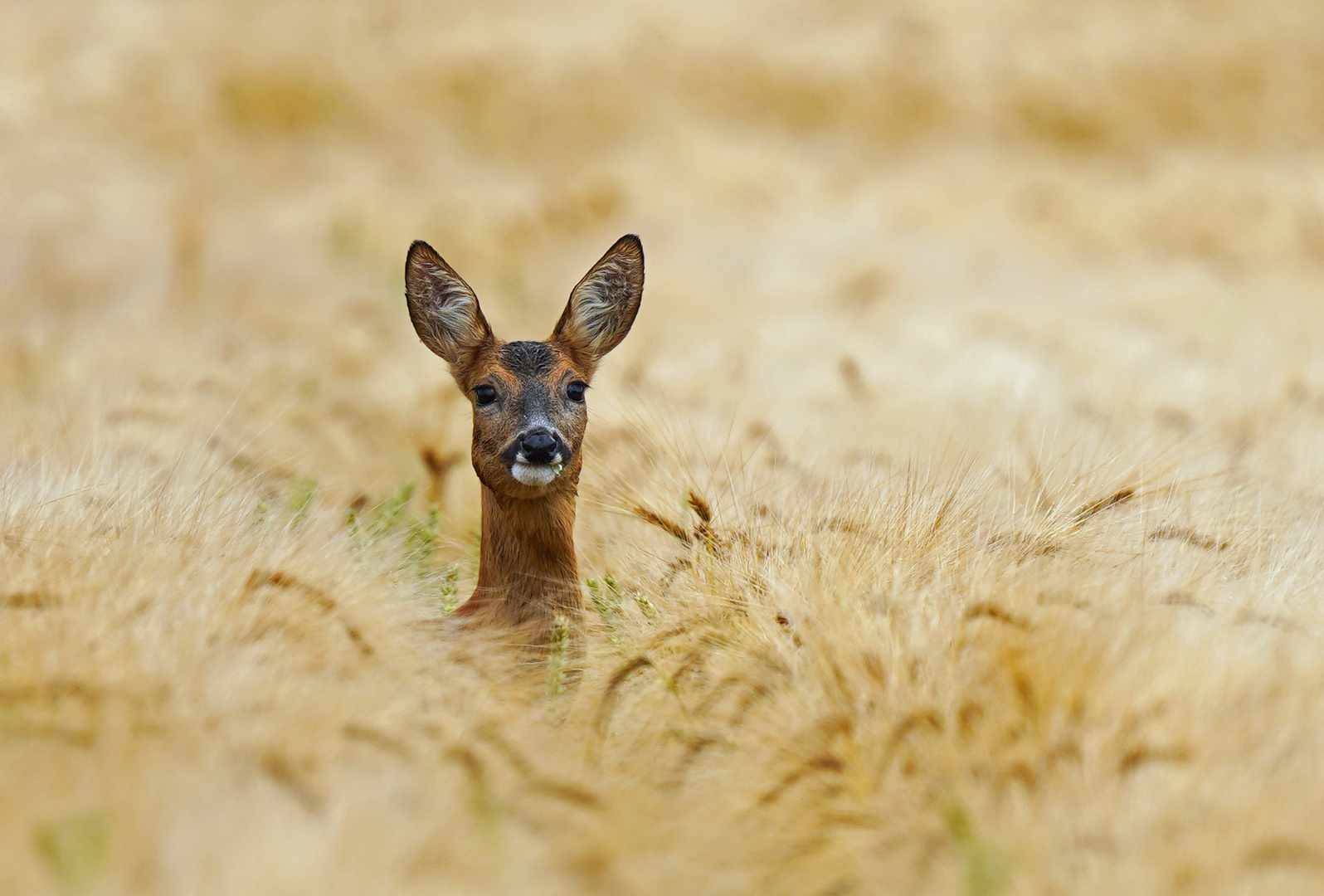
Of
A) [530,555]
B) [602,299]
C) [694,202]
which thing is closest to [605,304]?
[602,299]

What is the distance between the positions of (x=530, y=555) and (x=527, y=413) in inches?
16.9

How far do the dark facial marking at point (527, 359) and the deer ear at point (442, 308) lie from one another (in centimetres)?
14

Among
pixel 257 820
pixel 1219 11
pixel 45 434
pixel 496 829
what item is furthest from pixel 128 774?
pixel 1219 11

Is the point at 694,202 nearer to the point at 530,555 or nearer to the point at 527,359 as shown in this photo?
the point at 527,359

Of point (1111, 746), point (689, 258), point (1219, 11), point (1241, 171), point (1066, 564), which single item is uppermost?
point (1219, 11)

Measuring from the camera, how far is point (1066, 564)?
3168 millimetres

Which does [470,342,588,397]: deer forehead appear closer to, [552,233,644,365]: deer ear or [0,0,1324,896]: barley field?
[552,233,644,365]: deer ear

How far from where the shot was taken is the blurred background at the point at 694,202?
7.04 m

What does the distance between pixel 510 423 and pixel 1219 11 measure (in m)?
11.4

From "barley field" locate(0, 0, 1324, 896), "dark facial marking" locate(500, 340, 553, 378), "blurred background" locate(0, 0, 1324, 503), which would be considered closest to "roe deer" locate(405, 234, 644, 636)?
"dark facial marking" locate(500, 340, 553, 378)

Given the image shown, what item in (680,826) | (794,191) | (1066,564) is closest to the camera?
(680,826)

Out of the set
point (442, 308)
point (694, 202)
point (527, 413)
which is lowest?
point (527, 413)

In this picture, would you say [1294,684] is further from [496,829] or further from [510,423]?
[510,423]

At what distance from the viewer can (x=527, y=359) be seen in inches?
161
